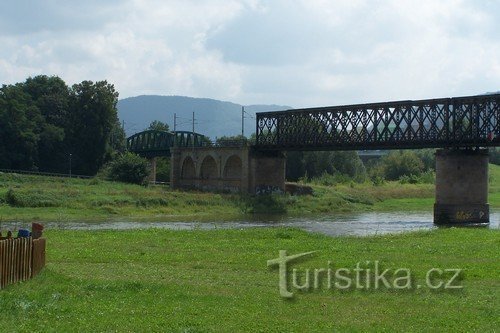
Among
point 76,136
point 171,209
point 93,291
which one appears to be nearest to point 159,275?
point 93,291

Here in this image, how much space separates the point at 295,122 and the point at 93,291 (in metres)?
85.1

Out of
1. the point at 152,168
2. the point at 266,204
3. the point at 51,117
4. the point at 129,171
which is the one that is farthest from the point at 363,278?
the point at 152,168

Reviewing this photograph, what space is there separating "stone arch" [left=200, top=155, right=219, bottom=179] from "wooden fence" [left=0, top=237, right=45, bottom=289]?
92687mm

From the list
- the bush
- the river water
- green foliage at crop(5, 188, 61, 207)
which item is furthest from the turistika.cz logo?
the bush

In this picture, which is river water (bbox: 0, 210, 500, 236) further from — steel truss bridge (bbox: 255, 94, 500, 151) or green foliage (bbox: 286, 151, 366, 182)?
green foliage (bbox: 286, 151, 366, 182)

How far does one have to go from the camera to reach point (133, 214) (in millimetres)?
73938

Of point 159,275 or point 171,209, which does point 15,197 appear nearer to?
point 171,209

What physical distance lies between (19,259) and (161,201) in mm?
61338

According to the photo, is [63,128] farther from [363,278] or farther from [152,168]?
[363,278]

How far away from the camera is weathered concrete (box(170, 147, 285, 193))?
10200 cm

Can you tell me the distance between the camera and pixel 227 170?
361 ft

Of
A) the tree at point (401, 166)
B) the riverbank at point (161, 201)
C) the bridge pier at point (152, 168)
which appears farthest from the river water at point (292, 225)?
the tree at point (401, 166)

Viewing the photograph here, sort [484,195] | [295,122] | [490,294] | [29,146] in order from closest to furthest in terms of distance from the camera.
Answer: [490,294], [484,195], [295,122], [29,146]

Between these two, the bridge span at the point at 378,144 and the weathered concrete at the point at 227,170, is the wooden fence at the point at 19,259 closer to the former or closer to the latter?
the bridge span at the point at 378,144
